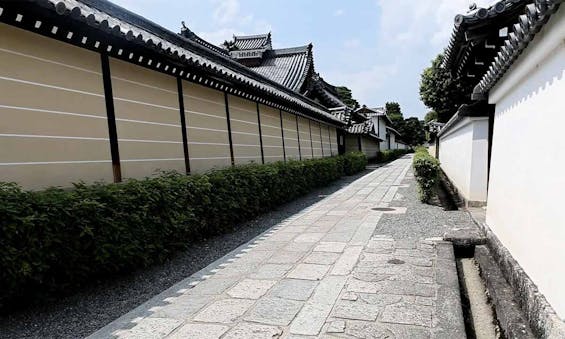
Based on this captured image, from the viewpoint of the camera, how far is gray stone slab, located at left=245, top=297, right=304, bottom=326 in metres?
3.32

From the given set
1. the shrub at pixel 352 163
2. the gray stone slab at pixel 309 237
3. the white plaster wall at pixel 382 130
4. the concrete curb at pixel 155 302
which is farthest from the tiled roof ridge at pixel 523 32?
the white plaster wall at pixel 382 130

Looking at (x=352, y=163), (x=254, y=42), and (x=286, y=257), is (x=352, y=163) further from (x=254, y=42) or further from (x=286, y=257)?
(x=286, y=257)

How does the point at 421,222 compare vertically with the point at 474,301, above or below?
above

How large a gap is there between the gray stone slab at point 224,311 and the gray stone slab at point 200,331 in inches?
4.3

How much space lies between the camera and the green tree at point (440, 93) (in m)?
23.2

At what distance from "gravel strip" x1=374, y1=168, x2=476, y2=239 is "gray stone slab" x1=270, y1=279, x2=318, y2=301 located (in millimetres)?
2641

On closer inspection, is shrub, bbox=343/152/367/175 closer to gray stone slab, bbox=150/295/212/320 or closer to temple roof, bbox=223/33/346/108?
temple roof, bbox=223/33/346/108

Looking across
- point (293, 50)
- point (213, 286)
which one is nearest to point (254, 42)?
point (293, 50)

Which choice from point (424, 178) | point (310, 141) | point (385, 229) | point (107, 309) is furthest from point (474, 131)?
point (310, 141)

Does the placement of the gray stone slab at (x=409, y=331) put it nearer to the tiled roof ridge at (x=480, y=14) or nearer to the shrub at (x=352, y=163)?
the tiled roof ridge at (x=480, y=14)

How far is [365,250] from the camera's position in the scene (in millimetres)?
5453

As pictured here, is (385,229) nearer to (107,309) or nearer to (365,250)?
(365,250)

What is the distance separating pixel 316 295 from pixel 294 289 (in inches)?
12.0

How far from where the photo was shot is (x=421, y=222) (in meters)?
7.34
